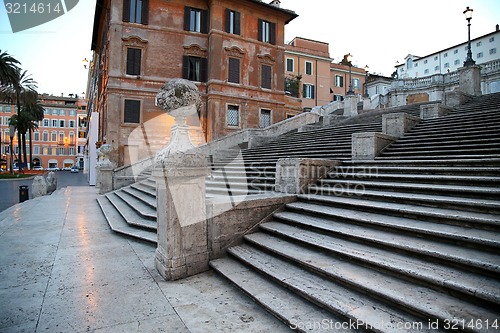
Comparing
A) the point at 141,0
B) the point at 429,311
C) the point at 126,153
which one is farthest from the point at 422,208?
the point at 141,0

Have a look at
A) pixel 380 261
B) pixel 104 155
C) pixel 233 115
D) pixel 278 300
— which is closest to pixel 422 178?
pixel 380 261

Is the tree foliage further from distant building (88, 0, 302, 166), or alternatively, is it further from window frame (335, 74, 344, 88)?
window frame (335, 74, 344, 88)

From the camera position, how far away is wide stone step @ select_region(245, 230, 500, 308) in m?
2.61

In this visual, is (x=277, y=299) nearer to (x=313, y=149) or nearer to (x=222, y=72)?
(x=313, y=149)

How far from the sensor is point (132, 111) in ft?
68.7

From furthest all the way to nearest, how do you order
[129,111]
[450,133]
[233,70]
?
[233,70], [129,111], [450,133]

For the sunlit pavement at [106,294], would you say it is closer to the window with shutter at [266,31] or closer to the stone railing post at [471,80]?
the stone railing post at [471,80]

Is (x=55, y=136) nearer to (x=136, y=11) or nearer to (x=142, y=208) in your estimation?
(x=136, y=11)

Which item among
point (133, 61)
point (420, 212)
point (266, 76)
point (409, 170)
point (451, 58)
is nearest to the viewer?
point (420, 212)

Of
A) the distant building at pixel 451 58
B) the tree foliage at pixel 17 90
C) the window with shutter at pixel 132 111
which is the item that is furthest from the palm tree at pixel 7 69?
the distant building at pixel 451 58

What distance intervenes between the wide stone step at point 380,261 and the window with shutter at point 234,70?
20.4 metres

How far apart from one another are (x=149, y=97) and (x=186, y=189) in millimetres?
19039

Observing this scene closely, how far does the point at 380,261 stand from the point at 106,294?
11.5 feet

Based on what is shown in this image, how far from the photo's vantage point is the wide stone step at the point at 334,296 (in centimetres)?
259
